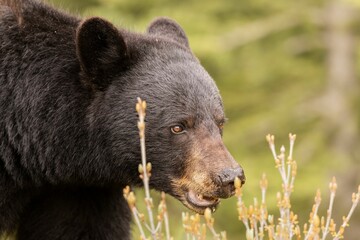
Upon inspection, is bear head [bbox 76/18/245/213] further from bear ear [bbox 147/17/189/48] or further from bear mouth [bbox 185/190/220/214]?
bear ear [bbox 147/17/189/48]

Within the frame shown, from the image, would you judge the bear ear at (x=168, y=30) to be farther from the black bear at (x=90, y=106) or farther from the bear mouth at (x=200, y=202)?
the bear mouth at (x=200, y=202)

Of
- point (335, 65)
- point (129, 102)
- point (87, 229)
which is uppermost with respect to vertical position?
point (335, 65)

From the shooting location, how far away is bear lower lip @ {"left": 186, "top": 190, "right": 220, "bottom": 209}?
16.3ft

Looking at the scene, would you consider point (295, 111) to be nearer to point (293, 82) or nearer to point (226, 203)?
point (293, 82)

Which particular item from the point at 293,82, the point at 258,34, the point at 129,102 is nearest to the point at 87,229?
the point at 129,102

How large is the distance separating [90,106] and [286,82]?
11570 millimetres

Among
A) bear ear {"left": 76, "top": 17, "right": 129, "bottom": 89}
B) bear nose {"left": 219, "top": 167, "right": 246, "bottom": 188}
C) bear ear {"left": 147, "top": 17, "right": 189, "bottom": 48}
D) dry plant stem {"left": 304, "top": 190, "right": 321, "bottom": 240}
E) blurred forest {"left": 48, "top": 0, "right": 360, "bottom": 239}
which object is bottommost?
dry plant stem {"left": 304, "top": 190, "right": 321, "bottom": 240}

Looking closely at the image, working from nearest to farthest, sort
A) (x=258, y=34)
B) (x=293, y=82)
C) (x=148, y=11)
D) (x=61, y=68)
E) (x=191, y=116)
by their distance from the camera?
(x=191, y=116) → (x=61, y=68) → (x=148, y=11) → (x=258, y=34) → (x=293, y=82)

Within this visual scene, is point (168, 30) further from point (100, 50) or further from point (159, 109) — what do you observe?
point (159, 109)

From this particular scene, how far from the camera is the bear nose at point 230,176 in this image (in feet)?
15.7

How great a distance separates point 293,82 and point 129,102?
11.5 metres

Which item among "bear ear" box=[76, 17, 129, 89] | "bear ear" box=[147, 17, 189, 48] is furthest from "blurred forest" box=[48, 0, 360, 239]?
"bear ear" box=[76, 17, 129, 89]

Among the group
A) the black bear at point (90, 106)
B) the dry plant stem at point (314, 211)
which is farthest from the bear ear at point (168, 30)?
the dry plant stem at point (314, 211)

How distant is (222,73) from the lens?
15.6 metres
